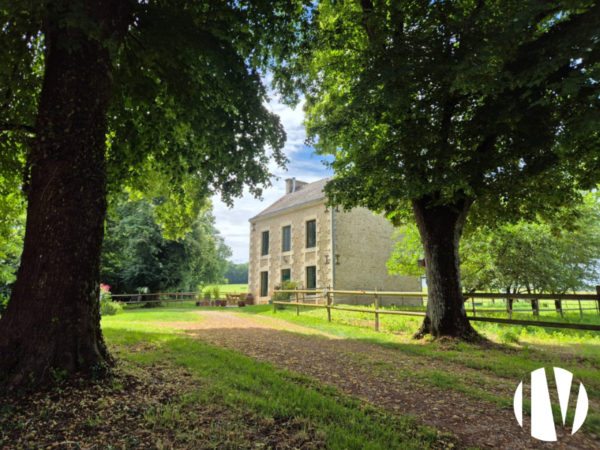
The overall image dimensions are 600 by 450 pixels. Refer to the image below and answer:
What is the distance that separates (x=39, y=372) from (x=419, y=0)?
9.42 m

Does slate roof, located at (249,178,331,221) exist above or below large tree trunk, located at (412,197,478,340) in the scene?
above

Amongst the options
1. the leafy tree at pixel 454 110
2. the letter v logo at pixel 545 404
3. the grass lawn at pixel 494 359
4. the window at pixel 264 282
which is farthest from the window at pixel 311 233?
the letter v logo at pixel 545 404

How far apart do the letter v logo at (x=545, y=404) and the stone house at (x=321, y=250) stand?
48.4 ft

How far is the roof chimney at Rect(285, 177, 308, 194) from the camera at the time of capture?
102 ft

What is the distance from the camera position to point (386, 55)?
7012 mm

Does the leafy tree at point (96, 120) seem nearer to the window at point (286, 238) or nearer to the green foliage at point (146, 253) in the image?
the green foliage at point (146, 253)

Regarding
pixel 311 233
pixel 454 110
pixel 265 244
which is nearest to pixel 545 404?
pixel 454 110

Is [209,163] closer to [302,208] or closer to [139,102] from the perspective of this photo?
[139,102]

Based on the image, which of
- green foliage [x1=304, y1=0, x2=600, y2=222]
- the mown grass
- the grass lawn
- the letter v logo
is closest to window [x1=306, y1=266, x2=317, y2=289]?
the grass lawn

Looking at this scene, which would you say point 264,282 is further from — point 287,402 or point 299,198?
point 287,402

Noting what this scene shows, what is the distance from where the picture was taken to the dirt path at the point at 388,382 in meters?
3.51

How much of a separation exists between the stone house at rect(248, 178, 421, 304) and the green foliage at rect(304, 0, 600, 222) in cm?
1132

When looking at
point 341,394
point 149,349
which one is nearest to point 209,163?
point 149,349

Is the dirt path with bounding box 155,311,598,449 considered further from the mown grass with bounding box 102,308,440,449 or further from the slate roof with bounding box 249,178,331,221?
the slate roof with bounding box 249,178,331,221
